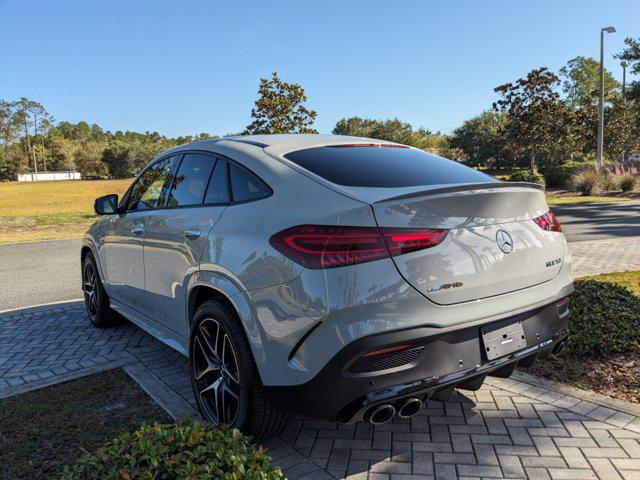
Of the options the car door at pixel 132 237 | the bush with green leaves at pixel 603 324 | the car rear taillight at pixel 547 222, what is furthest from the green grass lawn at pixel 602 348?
the car door at pixel 132 237

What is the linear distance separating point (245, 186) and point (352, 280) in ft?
3.43

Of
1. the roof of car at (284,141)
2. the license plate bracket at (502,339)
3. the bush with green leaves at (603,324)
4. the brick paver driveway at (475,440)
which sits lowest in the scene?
the brick paver driveway at (475,440)

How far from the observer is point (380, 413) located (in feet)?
7.73

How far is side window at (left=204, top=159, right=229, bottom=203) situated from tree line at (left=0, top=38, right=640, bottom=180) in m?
19.2

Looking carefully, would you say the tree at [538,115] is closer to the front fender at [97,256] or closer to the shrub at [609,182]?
the shrub at [609,182]

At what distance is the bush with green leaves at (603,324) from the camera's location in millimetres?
4133

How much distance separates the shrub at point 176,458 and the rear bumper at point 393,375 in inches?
16.1

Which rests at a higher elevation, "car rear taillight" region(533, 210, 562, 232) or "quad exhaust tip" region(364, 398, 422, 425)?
"car rear taillight" region(533, 210, 562, 232)

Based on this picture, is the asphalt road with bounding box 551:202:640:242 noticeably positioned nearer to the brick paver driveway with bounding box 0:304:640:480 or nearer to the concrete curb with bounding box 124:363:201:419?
the brick paver driveway with bounding box 0:304:640:480

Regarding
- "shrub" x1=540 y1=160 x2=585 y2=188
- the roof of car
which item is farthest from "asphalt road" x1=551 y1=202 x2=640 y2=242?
"shrub" x1=540 y1=160 x2=585 y2=188

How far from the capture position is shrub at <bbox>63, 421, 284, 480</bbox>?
1820 mm

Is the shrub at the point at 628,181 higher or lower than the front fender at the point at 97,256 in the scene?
lower

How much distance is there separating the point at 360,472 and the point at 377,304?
1016 millimetres

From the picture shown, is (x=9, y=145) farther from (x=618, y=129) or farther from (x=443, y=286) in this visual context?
(x=443, y=286)
